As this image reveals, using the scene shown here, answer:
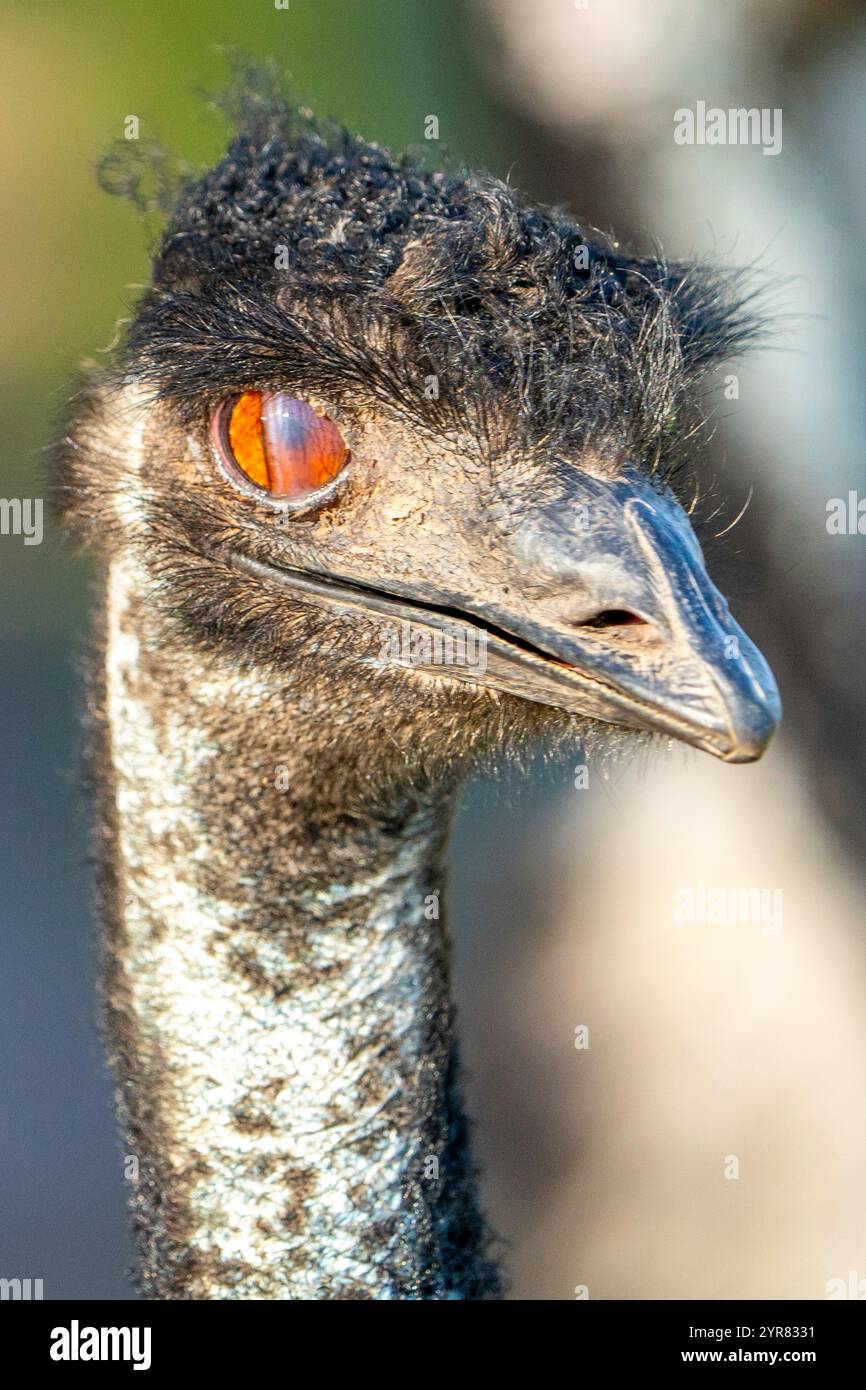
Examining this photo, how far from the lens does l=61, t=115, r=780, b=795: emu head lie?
1993 millimetres

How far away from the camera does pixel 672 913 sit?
564cm

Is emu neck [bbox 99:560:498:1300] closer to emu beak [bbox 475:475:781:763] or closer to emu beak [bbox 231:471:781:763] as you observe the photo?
emu beak [bbox 231:471:781:763]

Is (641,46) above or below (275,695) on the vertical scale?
above

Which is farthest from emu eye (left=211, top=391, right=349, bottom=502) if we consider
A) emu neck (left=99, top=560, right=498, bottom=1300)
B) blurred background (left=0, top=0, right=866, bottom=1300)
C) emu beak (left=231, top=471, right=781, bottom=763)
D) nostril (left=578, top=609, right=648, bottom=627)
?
blurred background (left=0, top=0, right=866, bottom=1300)

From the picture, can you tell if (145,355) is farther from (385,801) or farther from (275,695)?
(385,801)

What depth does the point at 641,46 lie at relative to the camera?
212 inches

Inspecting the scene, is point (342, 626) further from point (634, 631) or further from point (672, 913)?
point (672, 913)

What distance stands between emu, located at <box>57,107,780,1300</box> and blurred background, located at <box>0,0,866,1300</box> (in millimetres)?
2572

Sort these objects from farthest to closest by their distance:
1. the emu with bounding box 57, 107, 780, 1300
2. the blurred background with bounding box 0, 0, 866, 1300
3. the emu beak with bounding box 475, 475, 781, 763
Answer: the blurred background with bounding box 0, 0, 866, 1300
the emu with bounding box 57, 107, 780, 1300
the emu beak with bounding box 475, 475, 781, 763

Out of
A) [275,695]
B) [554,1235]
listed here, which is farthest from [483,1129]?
[275,695]

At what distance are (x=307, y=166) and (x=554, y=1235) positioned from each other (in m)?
3.80

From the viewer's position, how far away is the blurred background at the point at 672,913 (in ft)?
16.9

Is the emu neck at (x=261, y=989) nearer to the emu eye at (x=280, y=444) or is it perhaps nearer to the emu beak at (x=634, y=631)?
the emu eye at (x=280, y=444)

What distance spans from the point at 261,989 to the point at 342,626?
1.85 feet
